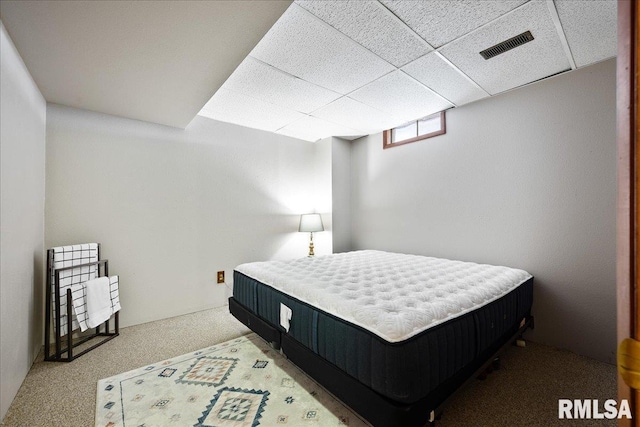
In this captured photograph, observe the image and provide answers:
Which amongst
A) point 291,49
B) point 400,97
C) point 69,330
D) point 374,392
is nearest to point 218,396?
point 374,392

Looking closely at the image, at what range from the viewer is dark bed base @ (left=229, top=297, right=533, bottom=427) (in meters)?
1.25

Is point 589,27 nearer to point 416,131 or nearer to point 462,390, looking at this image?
→ point 416,131

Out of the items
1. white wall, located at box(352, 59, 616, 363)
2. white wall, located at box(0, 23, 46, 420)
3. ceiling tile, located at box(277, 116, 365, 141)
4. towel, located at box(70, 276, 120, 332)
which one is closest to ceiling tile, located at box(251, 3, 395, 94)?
ceiling tile, located at box(277, 116, 365, 141)

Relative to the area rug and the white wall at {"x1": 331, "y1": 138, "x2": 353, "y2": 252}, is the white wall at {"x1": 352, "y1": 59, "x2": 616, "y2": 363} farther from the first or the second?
the area rug

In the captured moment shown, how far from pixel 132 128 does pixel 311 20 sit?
230 centimetres

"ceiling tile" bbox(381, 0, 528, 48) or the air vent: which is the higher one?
"ceiling tile" bbox(381, 0, 528, 48)

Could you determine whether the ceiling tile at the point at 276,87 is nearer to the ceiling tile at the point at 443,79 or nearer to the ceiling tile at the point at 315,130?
the ceiling tile at the point at 315,130

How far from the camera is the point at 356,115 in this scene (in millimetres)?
3307

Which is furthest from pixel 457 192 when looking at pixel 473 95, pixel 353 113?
pixel 353 113

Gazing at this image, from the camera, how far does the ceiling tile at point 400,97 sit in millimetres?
2523

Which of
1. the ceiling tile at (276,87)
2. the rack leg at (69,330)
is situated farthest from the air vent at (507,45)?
the rack leg at (69,330)

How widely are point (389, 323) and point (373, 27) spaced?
1.80 m

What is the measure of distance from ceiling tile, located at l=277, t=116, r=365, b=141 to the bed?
1.92m

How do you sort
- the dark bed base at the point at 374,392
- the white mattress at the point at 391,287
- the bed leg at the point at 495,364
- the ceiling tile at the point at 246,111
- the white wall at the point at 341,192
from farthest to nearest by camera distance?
the white wall at the point at 341,192 < the ceiling tile at the point at 246,111 < the bed leg at the point at 495,364 < the white mattress at the point at 391,287 < the dark bed base at the point at 374,392
